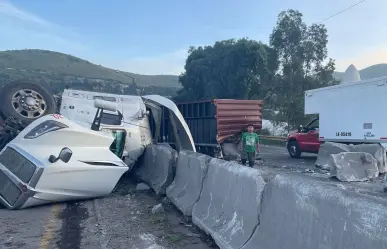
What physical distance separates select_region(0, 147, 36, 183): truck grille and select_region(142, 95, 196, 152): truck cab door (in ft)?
12.4

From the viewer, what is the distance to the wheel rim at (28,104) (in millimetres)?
9445

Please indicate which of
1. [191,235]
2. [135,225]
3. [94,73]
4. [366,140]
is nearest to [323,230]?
[191,235]

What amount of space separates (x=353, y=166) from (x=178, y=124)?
5.09 meters

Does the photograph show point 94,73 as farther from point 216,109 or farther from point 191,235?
point 191,235

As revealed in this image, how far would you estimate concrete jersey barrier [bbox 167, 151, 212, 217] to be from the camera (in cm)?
644

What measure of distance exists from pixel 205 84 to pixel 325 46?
14919 mm

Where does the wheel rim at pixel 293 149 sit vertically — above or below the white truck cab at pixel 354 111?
below

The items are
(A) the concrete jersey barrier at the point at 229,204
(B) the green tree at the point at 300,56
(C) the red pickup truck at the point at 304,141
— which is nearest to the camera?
(A) the concrete jersey barrier at the point at 229,204

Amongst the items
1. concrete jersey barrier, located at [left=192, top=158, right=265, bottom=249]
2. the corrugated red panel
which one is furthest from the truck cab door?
concrete jersey barrier, located at [left=192, top=158, right=265, bottom=249]

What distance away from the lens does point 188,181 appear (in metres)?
7.07

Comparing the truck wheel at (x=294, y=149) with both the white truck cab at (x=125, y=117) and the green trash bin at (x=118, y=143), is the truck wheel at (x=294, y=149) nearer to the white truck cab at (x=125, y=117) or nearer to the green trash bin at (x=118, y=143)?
the white truck cab at (x=125, y=117)

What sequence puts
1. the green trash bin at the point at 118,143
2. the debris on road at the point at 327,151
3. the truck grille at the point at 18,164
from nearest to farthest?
the truck grille at the point at 18,164
the green trash bin at the point at 118,143
the debris on road at the point at 327,151

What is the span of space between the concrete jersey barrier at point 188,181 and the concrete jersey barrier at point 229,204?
0.74ft

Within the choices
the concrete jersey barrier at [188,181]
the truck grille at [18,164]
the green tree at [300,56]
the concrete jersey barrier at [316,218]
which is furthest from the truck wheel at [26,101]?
the green tree at [300,56]
